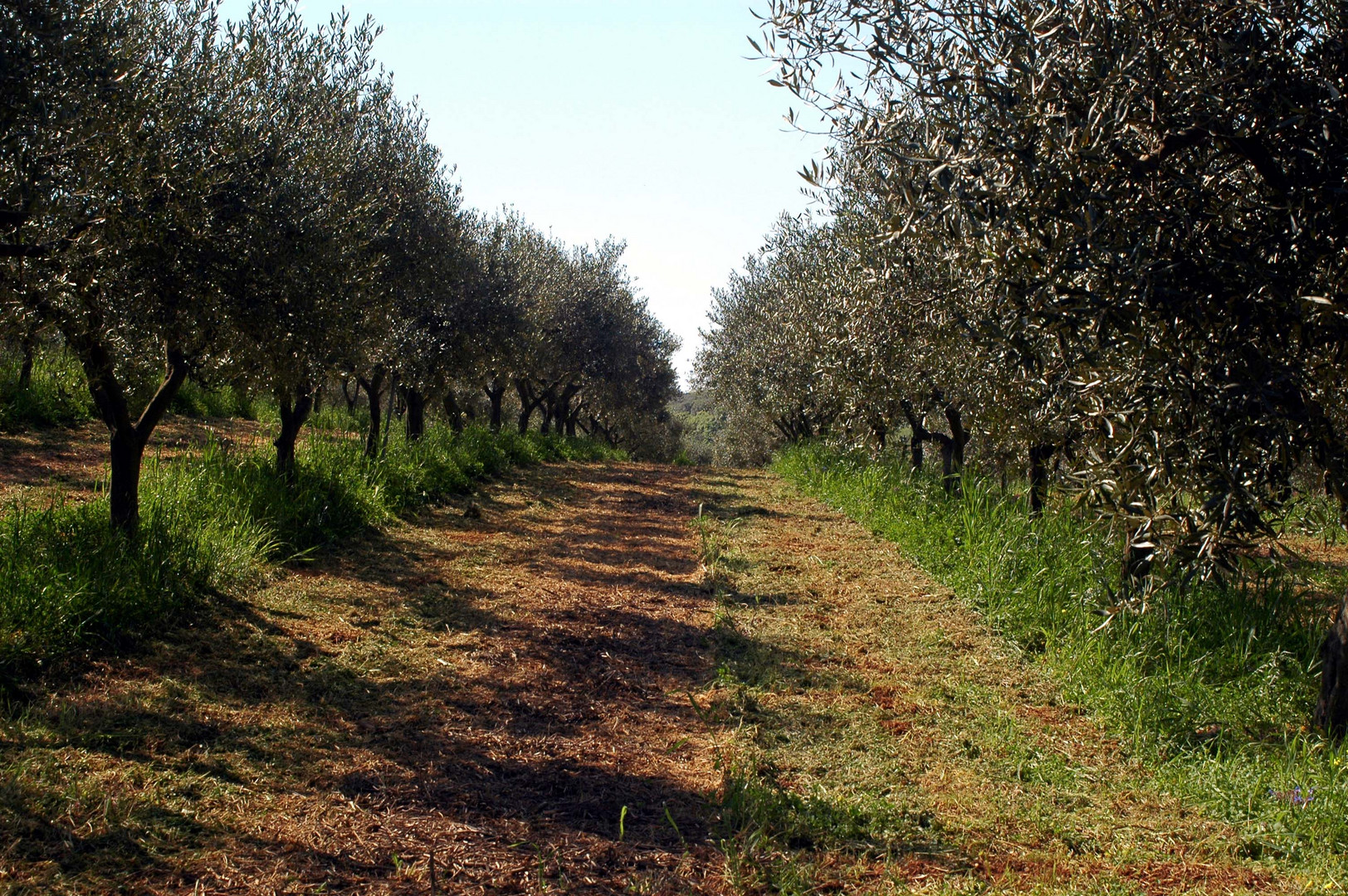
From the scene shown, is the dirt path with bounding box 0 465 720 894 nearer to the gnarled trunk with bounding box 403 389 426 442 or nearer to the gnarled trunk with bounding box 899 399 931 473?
the gnarled trunk with bounding box 899 399 931 473

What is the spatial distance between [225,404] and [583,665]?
17271mm

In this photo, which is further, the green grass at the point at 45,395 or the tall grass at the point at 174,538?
the green grass at the point at 45,395

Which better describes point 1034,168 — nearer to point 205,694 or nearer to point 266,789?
point 266,789

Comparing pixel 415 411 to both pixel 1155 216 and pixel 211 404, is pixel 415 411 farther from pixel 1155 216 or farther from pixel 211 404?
pixel 1155 216

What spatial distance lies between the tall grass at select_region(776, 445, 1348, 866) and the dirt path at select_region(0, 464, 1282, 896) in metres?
0.23

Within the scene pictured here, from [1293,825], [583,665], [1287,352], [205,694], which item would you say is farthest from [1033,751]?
[205,694]

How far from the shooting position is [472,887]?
3693 mm

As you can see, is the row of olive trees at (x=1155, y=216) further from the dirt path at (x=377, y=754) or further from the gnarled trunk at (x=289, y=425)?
the gnarled trunk at (x=289, y=425)

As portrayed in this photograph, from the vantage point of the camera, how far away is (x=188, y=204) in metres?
6.57

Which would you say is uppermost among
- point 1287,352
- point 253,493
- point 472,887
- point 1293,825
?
point 1287,352

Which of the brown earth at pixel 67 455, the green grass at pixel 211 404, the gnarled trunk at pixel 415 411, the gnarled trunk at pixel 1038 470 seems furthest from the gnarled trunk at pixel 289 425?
the green grass at pixel 211 404

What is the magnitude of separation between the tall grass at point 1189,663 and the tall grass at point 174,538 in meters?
6.21

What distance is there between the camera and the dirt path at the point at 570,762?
12.5 ft

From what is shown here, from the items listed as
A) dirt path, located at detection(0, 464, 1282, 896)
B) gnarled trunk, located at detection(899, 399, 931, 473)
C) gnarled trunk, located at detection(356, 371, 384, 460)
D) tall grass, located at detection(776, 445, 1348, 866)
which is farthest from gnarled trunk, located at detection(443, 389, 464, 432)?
tall grass, located at detection(776, 445, 1348, 866)
